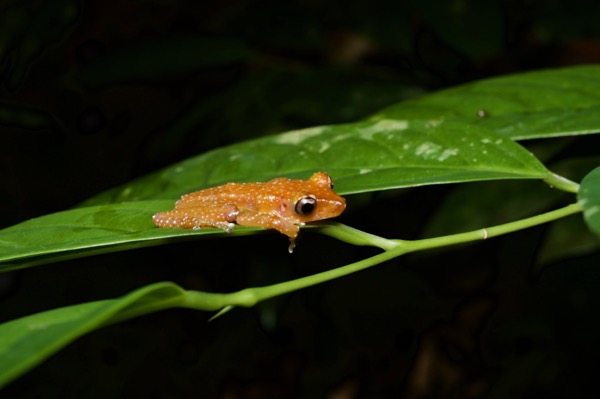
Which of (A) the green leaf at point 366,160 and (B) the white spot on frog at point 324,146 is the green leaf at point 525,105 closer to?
(A) the green leaf at point 366,160

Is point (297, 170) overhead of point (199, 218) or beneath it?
overhead

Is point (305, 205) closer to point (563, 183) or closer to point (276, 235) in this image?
point (563, 183)

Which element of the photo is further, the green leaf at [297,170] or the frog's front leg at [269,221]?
the frog's front leg at [269,221]

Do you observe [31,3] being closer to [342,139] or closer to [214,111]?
[214,111]

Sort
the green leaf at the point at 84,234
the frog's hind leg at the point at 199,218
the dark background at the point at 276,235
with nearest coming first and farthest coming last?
the green leaf at the point at 84,234 → the frog's hind leg at the point at 199,218 → the dark background at the point at 276,235

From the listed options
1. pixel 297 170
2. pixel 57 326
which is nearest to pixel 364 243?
pixel 297 170

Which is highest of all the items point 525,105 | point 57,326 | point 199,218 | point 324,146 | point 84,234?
point 525,105

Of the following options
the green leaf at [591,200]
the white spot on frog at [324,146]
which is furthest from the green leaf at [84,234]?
the green leaf at [591,200]

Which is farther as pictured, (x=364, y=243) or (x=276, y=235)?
(x=276, y=235)
